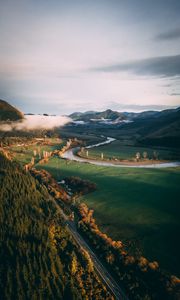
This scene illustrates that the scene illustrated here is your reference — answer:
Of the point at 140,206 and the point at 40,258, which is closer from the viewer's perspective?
the point at 40,258

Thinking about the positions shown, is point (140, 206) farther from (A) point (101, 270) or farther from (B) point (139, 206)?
(A) point (101, 270)

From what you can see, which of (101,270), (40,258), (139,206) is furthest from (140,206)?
(40,258)

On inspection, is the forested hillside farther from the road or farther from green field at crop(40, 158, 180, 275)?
green field at crop(40, 158, 180, 275)

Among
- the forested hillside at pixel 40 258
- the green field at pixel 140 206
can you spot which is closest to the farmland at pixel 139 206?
the green field at pixel 140 206

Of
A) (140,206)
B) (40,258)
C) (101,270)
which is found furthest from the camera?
(140,206)

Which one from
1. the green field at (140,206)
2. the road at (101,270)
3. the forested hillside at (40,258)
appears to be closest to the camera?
the road at (101,270)

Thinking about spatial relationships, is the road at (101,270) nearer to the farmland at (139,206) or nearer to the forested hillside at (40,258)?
the forested hillside at (40,258)

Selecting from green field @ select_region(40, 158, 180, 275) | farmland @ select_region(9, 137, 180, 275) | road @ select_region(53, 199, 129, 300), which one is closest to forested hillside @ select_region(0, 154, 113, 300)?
road @ select_region(53, 199, 129, 300)

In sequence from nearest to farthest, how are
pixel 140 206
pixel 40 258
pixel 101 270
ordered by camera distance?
pixel 101 270, pixel 40 258, pixel 140 206
